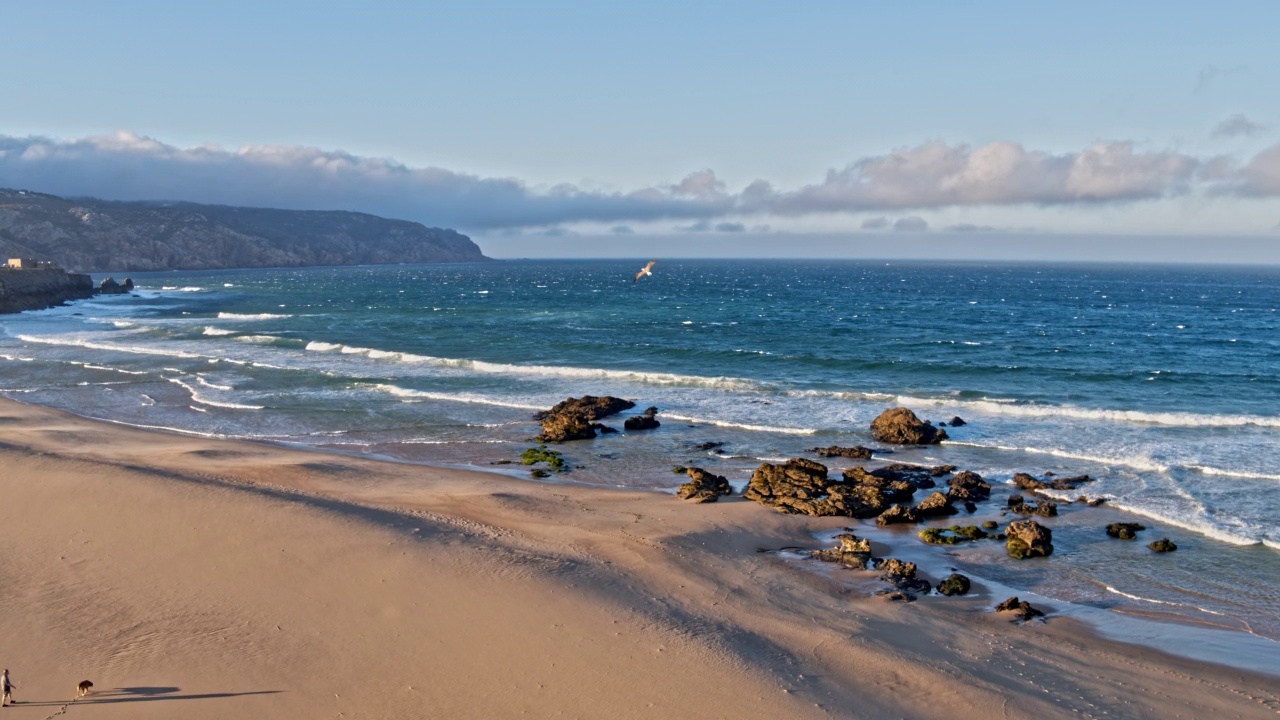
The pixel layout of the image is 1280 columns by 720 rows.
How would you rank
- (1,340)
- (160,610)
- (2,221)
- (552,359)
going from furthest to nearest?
(2,221), (1,340), (552,359), (160,610)

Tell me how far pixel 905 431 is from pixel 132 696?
71.9 ft

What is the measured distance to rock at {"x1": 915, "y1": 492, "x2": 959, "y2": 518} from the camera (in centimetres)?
1952

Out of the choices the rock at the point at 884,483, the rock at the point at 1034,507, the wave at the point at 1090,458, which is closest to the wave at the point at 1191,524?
the rock at the point at 1034,507

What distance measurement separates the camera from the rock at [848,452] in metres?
24.6

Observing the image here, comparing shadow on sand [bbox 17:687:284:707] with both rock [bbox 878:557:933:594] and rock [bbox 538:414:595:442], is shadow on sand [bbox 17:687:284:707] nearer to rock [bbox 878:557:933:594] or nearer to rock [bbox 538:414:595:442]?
rock [bbox 878:557:933:594]

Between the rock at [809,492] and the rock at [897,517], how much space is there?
477 mm

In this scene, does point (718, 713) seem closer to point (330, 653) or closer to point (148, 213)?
point (330, 653)

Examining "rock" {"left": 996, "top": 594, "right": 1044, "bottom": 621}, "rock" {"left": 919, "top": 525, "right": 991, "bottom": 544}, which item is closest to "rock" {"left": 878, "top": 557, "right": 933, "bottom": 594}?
"rock" {"left": 996, "top": 594, "right": 1044, "bottom": 621}

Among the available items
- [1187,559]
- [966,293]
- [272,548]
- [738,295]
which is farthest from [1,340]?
[966,293]

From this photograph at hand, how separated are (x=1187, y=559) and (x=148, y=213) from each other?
207428mm

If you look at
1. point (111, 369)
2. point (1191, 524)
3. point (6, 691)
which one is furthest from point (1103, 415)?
point (111, 369)

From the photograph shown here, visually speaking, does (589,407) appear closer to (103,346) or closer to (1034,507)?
(1034,507)

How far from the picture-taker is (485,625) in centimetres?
1292

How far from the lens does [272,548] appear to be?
15.8m
